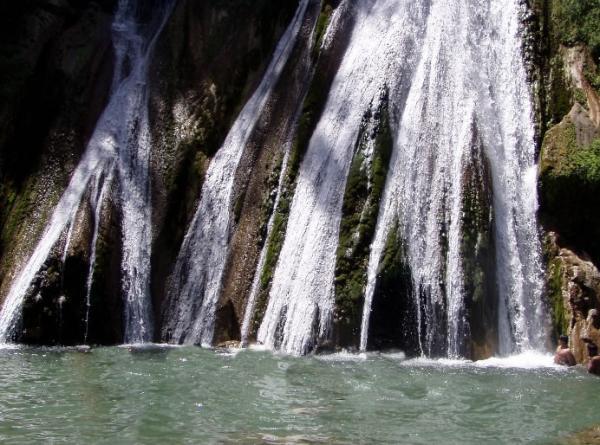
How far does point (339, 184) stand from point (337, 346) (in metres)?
3.36

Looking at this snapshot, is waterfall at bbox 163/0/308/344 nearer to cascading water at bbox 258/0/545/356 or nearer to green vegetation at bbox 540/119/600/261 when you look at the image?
cascading water at bbox 258/0/545/356

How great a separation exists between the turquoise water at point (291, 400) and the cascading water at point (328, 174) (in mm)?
1158

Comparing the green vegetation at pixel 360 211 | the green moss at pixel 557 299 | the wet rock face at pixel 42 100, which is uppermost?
the wet rock face at pixel 42 100

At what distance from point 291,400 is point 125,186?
30.5 feet

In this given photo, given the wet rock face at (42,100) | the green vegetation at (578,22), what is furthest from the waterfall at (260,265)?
the green vegetation at (578,22)

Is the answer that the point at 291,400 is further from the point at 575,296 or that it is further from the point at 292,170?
the point at 292,170

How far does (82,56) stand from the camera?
67.0 ft

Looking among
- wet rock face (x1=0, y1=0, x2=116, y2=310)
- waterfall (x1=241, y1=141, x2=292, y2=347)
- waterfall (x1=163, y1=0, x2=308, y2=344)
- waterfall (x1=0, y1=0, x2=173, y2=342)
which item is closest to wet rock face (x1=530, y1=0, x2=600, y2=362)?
waterfall (x1=241, y1=141, x2=292, y2=347)

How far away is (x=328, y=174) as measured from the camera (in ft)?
50.2

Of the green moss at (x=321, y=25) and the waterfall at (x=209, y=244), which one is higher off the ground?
the green moss at (x=321, y=25)

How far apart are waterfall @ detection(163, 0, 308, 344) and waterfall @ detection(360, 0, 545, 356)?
12.4 feet

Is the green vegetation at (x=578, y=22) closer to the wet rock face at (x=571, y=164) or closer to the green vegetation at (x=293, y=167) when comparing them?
the wet rock face at (x=571, y=164)

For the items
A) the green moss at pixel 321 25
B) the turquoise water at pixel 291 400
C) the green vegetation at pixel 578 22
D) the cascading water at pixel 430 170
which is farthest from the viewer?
the green moss at pixel 321 25

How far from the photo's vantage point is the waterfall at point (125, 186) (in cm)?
1580
